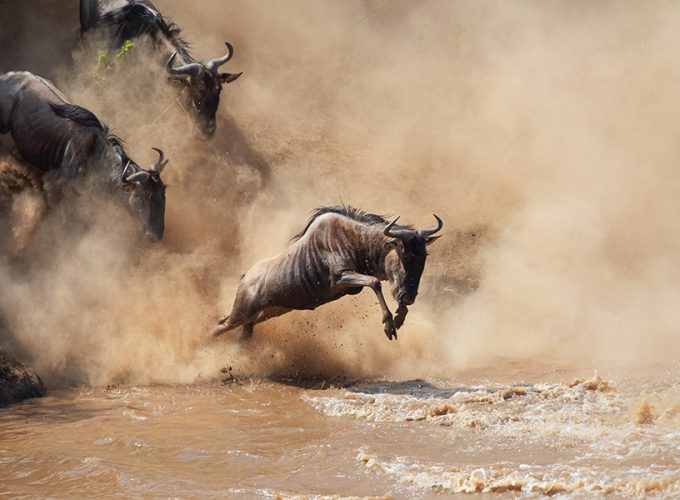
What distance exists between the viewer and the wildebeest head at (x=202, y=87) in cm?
1394

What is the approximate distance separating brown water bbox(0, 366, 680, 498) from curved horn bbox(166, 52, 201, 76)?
5.39 metres

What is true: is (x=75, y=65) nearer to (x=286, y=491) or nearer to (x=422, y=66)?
(x=422, y=66)

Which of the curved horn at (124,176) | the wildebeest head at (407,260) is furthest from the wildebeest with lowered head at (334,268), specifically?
the curved horn at (124,176)

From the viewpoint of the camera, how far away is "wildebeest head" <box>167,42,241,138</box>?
45.7ft

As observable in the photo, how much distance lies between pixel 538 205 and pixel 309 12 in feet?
22.0

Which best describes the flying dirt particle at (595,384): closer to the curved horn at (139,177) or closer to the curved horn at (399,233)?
the curved horn at (399,233)

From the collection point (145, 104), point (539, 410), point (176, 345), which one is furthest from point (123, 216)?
point (539, 410)

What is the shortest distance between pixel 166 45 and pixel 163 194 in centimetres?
335

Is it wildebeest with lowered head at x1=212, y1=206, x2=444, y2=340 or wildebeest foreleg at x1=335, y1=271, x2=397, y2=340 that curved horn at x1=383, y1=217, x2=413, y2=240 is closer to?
wildebeest with lowered head at x1=212, y1=206, x2=444, y2=340

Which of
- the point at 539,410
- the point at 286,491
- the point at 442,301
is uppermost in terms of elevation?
the point at 442,301

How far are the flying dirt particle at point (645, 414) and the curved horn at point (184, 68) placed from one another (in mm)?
8580

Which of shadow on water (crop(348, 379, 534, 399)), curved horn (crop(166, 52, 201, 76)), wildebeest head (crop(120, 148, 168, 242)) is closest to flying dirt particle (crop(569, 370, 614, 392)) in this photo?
shadow on water (crop(348, 379, 534, 399))

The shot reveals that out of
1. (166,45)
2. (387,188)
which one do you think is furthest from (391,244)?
(166,45)

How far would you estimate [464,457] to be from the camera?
24.7ft
